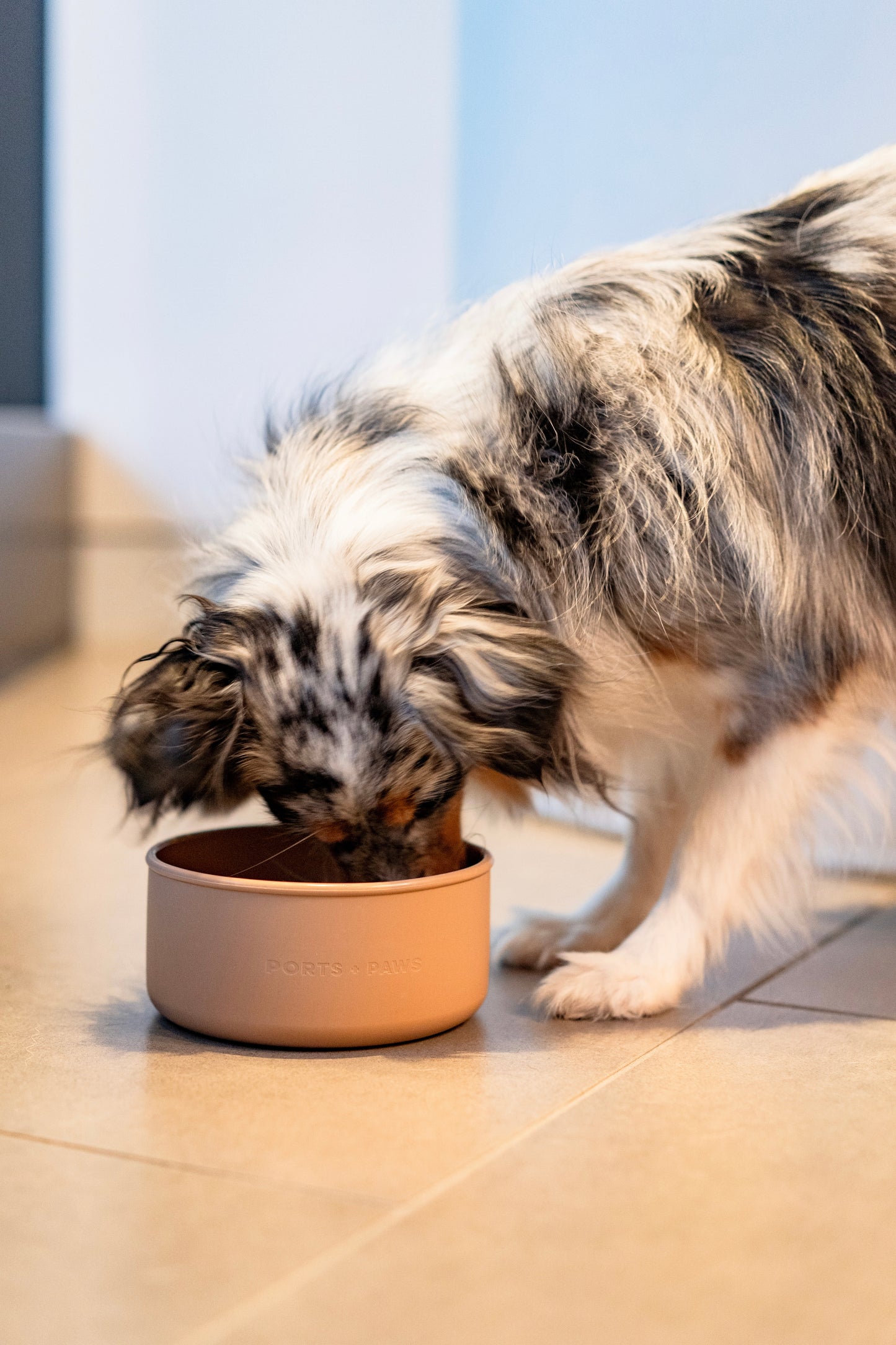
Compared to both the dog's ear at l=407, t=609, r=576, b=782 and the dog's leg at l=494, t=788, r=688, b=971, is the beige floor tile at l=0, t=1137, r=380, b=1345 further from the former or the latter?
the dog's leg at l=494, t=788, r=688, b=971

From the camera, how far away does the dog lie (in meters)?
1.81

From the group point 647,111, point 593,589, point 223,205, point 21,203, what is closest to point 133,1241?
point 593,589

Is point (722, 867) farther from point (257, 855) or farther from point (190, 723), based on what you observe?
point (190, 723)

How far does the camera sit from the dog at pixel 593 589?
181cm

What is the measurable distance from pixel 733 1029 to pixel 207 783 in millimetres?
757

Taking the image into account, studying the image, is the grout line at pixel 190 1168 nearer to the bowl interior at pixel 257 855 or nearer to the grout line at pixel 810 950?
the bowl interior at pixel 257 855

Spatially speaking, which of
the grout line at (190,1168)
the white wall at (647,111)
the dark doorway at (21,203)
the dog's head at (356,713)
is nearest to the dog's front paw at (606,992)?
the dog's head at (356,713)

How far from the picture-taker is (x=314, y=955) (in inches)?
66.2

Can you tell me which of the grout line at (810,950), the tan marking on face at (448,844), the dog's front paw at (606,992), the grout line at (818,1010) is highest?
the tan marking on face at (448,844)

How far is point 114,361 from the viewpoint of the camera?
5.76 metres

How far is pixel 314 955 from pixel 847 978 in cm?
91

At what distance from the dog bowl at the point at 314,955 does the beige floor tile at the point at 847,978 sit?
1.80 ft

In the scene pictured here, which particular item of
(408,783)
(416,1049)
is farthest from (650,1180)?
(408,783)

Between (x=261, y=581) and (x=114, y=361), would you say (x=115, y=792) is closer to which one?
(x=261, y=581)
